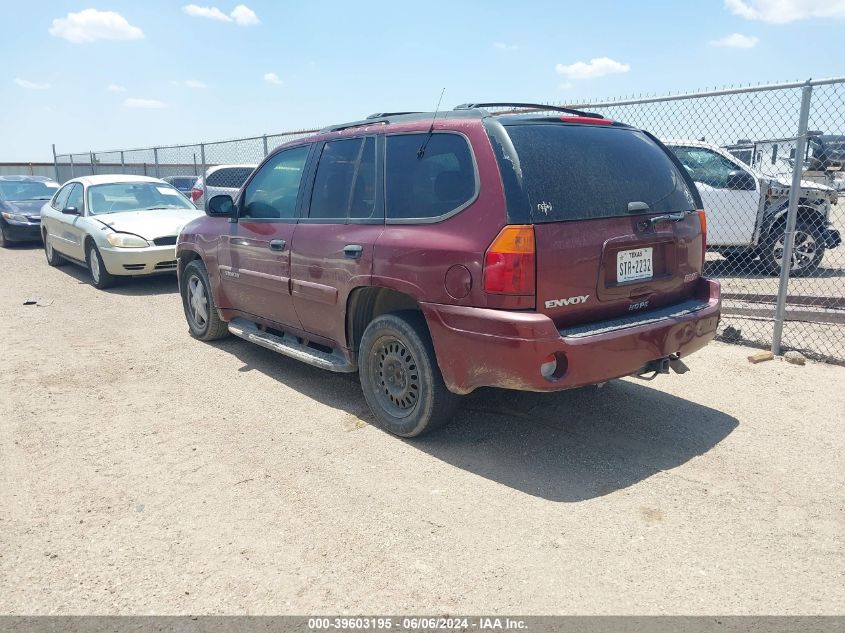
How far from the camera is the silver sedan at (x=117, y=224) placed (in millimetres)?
9211

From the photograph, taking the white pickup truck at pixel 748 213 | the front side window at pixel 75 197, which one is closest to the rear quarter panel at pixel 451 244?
the white pickup truck at pixel 748 213

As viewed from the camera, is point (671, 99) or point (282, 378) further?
point (671, 99)

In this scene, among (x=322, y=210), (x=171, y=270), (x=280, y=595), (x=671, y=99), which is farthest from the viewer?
(x=171, y=270)

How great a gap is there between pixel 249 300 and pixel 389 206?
2.02m

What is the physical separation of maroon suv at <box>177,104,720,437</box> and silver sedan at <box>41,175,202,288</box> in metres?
5.10

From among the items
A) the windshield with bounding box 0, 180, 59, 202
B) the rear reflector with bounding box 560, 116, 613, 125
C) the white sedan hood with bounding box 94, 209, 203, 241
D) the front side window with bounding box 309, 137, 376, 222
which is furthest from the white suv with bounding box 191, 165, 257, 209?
the rear reflector with bounding box 560, 116, 613, 125

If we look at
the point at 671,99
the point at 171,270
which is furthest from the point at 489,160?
the point at 171,270

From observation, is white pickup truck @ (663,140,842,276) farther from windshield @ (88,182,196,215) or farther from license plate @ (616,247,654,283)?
windshield @ (88,182,196,215)

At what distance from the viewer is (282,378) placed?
543 cm

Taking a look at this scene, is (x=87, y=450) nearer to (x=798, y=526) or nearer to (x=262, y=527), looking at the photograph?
(x=262, y=527)

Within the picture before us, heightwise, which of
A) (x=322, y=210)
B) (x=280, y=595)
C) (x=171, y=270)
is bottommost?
(x=280, y=595)

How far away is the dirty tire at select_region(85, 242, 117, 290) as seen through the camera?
9.47 metres

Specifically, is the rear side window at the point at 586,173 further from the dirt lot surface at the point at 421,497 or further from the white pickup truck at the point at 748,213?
the white pickup truck at the point at 748,213

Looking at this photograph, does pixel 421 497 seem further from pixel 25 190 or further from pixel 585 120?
pixel 25 190
